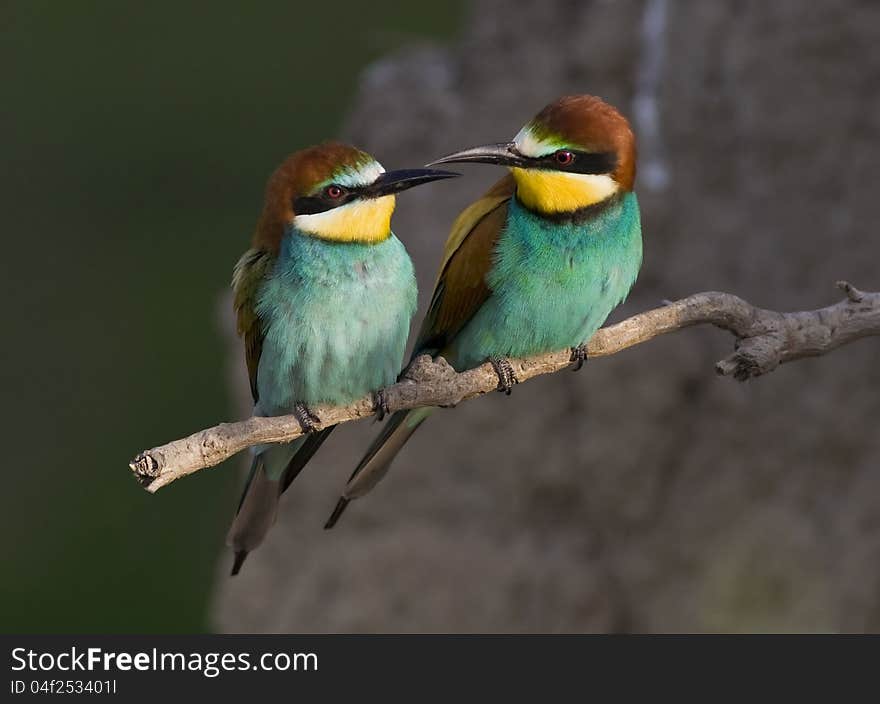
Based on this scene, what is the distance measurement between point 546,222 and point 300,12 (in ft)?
10.4

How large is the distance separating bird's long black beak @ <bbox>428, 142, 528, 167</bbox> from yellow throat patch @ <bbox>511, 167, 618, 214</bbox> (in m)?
0.04

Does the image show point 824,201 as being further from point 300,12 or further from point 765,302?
point 300,12

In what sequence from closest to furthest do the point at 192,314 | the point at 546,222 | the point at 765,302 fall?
the point at 546,222, the point at 765,302, the point at 192,314

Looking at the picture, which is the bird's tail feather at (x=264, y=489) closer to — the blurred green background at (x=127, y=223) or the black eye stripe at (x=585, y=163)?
the black eye stripe at (x=585, y=163)

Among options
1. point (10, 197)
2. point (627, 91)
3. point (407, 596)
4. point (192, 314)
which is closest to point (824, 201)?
point (627, 91)

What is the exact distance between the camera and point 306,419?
213cm

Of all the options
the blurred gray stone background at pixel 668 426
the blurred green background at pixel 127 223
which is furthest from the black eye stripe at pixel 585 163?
the blurred green background at pixel 127 223

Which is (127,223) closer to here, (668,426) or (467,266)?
(668,426)

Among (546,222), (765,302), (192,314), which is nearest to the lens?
(546,222)

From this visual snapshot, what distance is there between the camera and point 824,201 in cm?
328

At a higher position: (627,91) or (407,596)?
(627,91)

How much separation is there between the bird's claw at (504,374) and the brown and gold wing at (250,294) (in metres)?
0.35

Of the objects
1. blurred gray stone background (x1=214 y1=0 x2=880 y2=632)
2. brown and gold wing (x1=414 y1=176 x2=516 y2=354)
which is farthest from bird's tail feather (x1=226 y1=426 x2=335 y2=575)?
blurred gray stone background (x1=214 y1=0 x2=880 y2=632)

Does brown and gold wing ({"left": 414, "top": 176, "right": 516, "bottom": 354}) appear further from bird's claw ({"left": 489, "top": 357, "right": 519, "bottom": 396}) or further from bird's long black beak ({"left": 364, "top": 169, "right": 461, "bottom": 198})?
bird's long black beak ({"left": 364, "top": 169, "right": 461, "bottom": 198})
